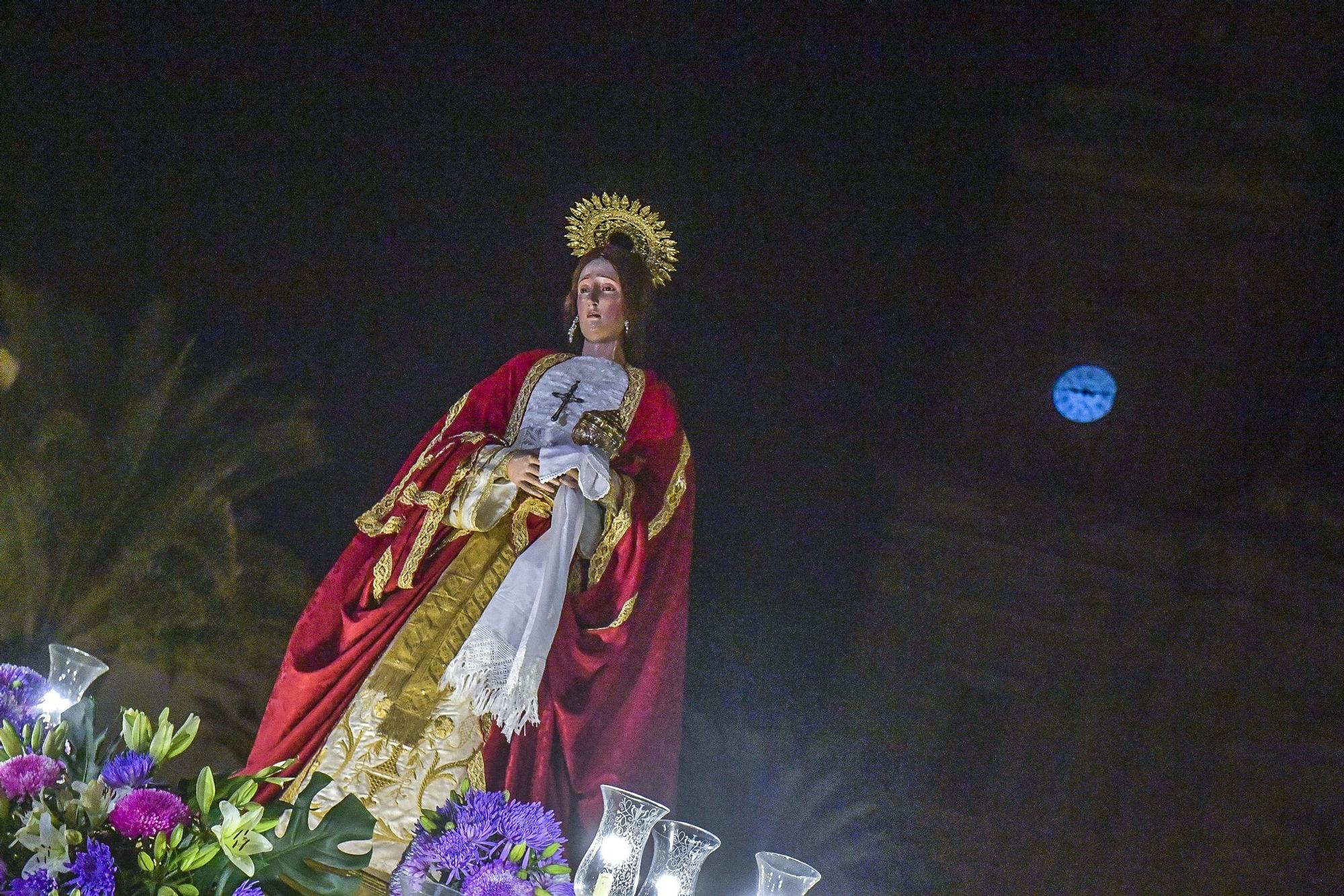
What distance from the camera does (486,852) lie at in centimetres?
180

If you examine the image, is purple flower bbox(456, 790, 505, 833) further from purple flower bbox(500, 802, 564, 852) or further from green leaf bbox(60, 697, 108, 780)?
green leaf bbox(60, 697, 108, 780)

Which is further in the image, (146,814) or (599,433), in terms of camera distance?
(599,433)

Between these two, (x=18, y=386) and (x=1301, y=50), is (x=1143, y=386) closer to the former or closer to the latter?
(x=1301, y=50)

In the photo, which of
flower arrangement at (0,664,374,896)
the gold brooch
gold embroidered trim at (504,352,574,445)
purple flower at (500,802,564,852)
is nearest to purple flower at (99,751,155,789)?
flower arrangement at (0,664,374,896)

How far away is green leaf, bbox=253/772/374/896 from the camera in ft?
5.57

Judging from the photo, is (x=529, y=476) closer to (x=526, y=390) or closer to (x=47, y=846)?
(x=526, y=390)

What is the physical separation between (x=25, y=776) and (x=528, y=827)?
71cm

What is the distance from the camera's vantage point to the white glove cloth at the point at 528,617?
11.1 feet

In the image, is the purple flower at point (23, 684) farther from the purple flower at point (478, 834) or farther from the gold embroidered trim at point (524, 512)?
the gold embroidered trim at point (524, 512)

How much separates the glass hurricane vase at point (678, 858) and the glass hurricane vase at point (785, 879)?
0.14 metres

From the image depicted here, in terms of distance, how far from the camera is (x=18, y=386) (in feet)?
14.8

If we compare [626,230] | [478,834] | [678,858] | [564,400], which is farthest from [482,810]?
[626,230]

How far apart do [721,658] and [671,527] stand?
65 centimetres

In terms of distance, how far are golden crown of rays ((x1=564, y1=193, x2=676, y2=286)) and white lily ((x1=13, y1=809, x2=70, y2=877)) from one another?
10.4ft
